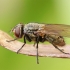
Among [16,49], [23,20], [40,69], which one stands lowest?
[40,69]

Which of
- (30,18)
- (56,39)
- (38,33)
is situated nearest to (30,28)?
(38,33)

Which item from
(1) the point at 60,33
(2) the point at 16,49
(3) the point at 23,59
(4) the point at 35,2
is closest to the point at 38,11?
(4) the point at 35,2

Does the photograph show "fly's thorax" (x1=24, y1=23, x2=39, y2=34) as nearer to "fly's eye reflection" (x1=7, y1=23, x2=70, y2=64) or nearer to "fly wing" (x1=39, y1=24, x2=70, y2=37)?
"fly's eye reflection" (x1=7, y1=23, x2=70, y2=64)

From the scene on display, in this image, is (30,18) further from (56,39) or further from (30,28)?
(56,39)

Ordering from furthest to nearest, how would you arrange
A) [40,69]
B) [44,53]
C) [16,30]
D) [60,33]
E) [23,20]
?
[23,20]
[40,69]
[16,30]
[60,33]
[44,53]

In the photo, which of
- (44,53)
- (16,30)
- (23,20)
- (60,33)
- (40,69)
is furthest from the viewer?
(23,20)

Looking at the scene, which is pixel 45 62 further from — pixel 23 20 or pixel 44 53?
pixel 44 53
